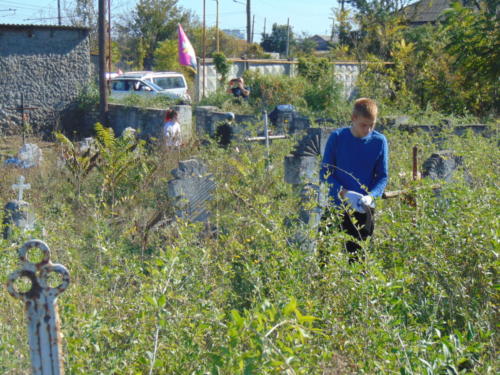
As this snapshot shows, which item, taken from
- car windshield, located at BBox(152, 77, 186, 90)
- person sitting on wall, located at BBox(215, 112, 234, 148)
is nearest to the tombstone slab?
person sitting on wall, located at BBox(215, 112, 234, 148)

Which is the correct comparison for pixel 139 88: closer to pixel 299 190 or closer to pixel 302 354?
pixel 299 190

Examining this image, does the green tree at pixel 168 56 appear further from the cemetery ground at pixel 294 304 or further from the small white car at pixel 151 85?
the cemetery ground at pixel 294 304

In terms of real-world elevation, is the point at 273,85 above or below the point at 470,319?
above

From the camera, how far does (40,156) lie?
35.1 feet

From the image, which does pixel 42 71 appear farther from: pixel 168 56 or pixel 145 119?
pixel 168 56

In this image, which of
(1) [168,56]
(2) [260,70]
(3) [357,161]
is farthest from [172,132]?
(1) [168,56]

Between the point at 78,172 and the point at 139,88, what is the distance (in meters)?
12.7

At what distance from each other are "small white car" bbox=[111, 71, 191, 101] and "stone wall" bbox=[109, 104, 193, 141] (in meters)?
3.72

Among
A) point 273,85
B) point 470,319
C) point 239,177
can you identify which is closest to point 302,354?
point 470,319

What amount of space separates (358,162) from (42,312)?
9.61 feet

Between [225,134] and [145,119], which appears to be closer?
[225,134]

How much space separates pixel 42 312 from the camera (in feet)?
5.95

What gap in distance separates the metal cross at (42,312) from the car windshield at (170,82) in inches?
805

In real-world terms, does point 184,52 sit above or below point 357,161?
above
